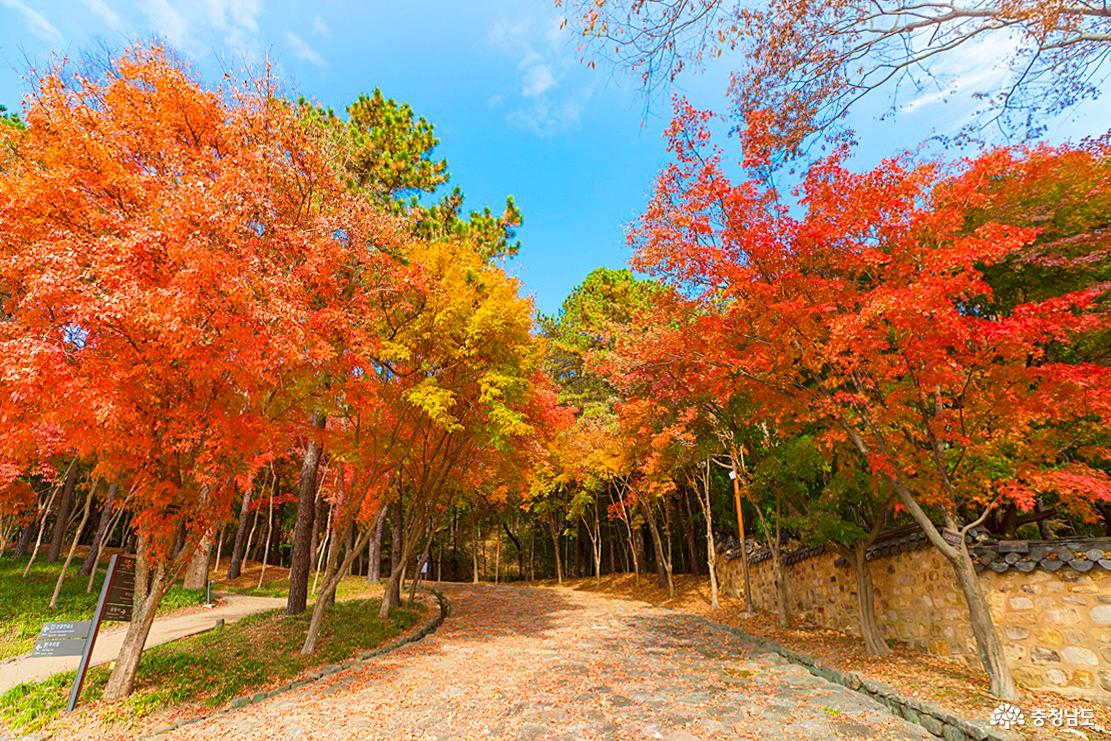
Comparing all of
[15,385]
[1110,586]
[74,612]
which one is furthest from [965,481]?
[74,612]

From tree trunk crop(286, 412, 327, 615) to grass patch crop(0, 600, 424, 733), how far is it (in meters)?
0.49

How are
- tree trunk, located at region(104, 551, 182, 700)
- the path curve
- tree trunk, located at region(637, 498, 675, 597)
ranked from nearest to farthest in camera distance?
tree trunk, located at region(104, 551, 182, 700) < the path curve < tree trunk, located at region(637, 498, 675, 597)

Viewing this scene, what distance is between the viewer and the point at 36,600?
45.9 ft

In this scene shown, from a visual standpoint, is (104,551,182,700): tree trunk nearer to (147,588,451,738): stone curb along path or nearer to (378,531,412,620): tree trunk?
(147,588,451,738): stone curb along path

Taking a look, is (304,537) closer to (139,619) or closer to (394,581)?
(394,581)

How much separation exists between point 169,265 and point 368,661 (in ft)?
22.4

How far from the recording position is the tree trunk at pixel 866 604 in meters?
8.03

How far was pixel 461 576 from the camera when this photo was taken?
34.4 m

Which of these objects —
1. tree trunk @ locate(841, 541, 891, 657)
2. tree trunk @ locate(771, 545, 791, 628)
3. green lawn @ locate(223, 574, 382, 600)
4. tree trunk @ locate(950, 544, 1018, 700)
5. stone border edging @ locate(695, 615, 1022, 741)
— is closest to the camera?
stone border edging @ locate(695, 615, 1022, 741)

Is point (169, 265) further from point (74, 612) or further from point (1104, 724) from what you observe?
point (74, 612)

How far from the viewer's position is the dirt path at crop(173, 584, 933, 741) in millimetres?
5176

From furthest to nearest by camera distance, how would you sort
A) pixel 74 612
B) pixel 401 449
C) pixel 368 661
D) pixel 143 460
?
1. pixel 74 612
2. pixel 401 449
3. pixel 368 661
4. pixel 143 460

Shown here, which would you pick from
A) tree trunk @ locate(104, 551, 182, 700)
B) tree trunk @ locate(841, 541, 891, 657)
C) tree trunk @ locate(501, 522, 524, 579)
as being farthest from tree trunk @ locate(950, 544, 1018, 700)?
tree trunk @ locate(501, 522, 524, 579)

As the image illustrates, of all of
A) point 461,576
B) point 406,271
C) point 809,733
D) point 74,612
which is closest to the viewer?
point 809,733
